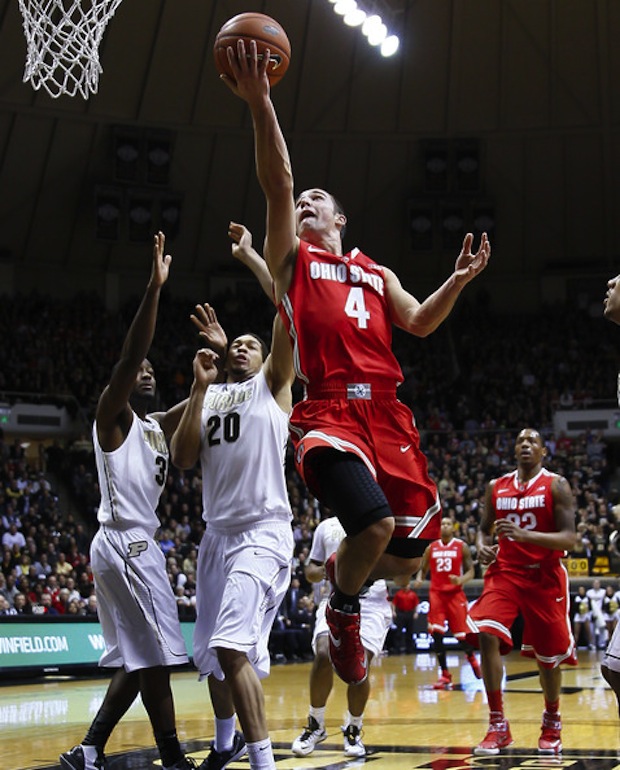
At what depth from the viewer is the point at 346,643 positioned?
5109 mm

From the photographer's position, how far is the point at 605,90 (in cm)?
2795

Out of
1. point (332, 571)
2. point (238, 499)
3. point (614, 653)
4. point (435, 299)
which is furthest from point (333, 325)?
point (614, 653)

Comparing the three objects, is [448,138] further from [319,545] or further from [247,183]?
[319,545]

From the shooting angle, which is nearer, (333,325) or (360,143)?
(333,325)

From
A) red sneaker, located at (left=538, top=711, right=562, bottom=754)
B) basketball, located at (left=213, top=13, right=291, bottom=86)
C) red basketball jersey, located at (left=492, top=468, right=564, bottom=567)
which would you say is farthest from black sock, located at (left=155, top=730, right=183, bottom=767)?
basketball, located at (left=213, top=13, right=291, bottom=86)

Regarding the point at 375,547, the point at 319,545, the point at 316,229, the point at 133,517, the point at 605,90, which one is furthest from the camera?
the point at 605,90

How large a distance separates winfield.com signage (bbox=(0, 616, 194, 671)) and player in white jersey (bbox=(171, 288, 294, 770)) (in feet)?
28.7

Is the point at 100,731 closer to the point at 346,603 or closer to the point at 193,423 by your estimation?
the point at 193,423

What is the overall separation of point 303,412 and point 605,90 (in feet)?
81.9

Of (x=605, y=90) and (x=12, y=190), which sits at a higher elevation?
(x=605, y=90)

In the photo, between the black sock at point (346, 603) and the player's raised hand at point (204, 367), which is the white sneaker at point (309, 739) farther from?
the black sock at point (346, 603)

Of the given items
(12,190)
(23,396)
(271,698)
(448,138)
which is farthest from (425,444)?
(271,698)

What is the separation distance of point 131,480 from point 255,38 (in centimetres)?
278

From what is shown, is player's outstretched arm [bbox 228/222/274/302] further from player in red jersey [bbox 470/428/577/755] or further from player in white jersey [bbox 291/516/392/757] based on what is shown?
player in red jersey [bbox 470/428/577/755]
